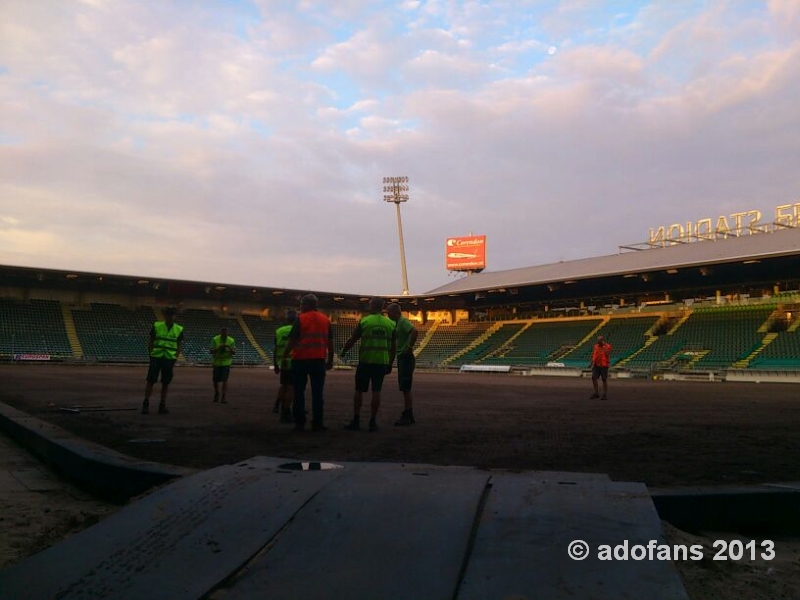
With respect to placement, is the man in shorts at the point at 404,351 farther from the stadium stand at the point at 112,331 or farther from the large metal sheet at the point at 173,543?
the stadium stand at the point at 112,331

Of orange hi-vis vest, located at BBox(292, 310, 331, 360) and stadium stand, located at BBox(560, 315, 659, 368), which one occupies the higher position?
orange hi-vis vest, located at BBox(292, 310, 331, 360)

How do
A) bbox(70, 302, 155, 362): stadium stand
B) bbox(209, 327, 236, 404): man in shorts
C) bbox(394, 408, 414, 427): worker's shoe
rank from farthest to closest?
bbox(70, 302, 155, 362): stadium stand → bbox(209, 327, 236, 404): man in shorts → bbox(394, 408, 414, 427): worker's shoe

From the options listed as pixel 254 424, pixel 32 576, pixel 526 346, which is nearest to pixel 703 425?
pixel 254 424

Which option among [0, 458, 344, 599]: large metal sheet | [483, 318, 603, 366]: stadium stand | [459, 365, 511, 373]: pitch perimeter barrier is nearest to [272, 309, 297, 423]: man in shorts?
[0, 458, 344, 599]: large metal sheet

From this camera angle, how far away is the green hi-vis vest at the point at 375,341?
744 centimetres

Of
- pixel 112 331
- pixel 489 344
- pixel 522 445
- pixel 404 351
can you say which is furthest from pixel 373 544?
pixel 112 331

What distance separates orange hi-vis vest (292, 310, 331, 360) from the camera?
7117mm

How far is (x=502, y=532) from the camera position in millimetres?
2756

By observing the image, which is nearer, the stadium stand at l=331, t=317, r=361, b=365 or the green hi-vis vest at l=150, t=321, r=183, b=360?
the green hi-vis vest at l=150, t=321, r=183, b=360

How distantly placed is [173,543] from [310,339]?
14.5ft

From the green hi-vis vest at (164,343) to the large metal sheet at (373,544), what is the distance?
680cm

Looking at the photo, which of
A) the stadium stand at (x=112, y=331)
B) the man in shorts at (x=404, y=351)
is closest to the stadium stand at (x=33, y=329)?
the stadium stand at (x=112, y=331)

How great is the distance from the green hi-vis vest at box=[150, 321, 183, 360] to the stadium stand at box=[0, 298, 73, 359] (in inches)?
1369

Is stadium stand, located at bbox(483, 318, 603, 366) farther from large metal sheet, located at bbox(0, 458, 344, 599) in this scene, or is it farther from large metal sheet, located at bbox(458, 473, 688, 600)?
large metal sheet, located at bbox(0, 458, 344, 599)
